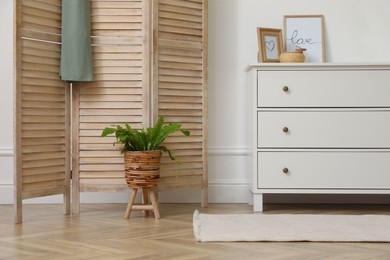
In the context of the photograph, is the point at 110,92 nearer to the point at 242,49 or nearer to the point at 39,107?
the point at 39,107

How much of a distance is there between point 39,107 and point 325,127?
1.73 meters

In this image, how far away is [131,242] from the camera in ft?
10.2

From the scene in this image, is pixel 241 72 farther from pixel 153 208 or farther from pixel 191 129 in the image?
pixel 153 208

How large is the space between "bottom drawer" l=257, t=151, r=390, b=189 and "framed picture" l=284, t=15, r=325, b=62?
0.83 meters

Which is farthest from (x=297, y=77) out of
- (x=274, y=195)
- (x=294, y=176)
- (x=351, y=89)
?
(x=274, y=195)

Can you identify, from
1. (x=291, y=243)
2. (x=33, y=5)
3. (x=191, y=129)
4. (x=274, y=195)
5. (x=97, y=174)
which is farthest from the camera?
(x=274, y=195)

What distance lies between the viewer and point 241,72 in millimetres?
4754

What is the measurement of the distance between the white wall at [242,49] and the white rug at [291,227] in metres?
0.83

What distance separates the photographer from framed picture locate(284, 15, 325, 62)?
185 inches

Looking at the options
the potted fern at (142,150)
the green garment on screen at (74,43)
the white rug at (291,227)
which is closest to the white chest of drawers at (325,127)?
the white rug at (291,227)

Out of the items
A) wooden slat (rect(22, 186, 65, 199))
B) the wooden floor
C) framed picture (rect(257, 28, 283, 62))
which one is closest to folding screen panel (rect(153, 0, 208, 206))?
the wooden floor

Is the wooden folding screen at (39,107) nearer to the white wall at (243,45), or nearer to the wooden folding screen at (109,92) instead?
the wooden folding screen at (109,92)

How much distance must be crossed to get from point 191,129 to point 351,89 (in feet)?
3.41

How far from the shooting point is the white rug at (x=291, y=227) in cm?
313
